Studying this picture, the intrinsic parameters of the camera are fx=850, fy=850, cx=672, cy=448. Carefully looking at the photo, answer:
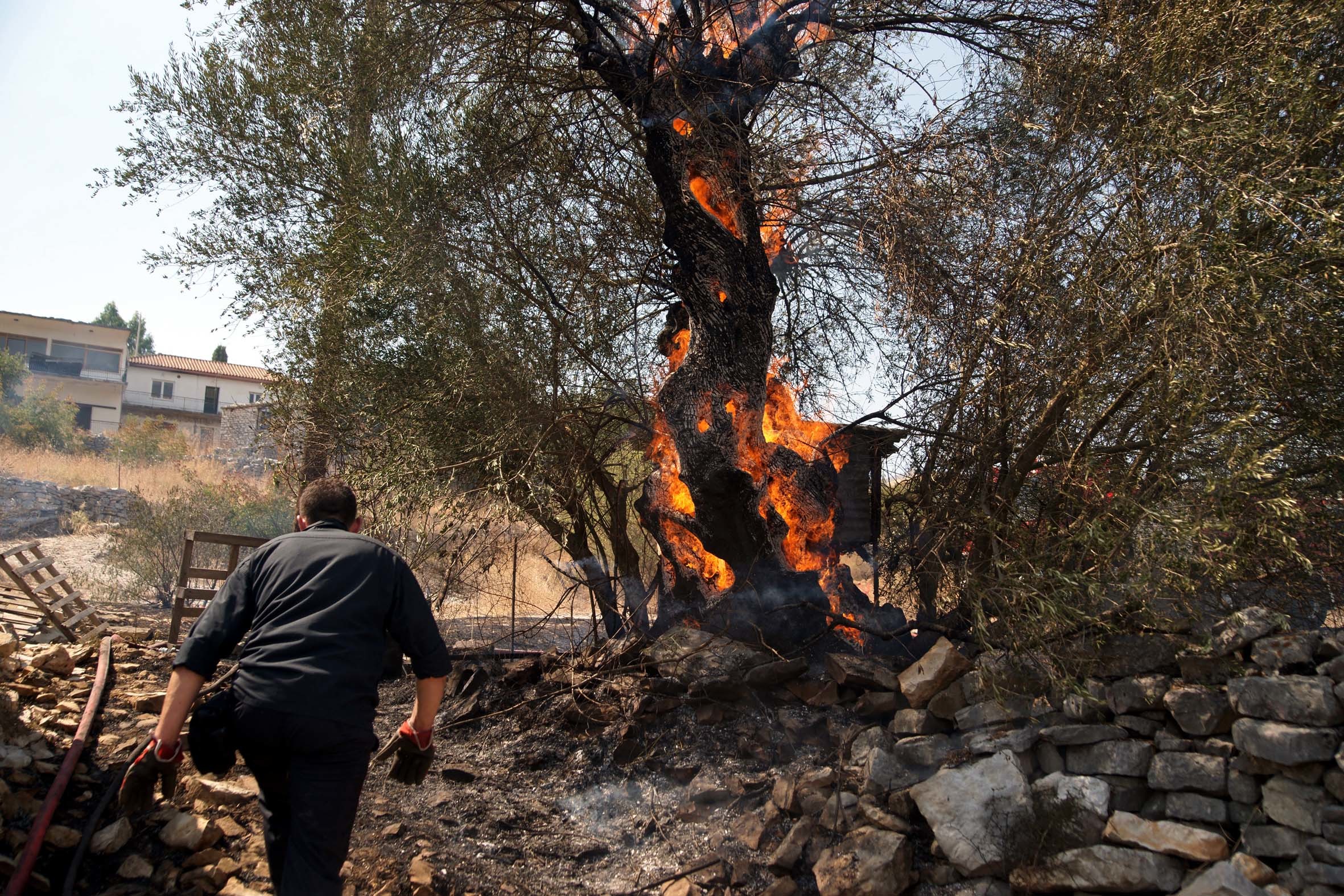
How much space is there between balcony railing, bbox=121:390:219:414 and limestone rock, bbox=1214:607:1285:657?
50646 mm

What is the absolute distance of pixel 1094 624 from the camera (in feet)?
15.3

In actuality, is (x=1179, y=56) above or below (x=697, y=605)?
above

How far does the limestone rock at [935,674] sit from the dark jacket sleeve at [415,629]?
3040mm

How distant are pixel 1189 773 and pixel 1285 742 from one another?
0.48 metres

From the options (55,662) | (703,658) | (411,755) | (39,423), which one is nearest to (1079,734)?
(703,658)

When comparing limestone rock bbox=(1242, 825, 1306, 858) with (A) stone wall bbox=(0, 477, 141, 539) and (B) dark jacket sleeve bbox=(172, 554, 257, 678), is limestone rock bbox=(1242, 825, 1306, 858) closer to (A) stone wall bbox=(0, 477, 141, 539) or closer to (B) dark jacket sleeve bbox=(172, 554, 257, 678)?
(B) dark jacket sleeve bbox=(172, 554, 257, 678)

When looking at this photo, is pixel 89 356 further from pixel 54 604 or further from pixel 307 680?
pixel 307 680

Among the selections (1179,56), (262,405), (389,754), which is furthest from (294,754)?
(262,405)

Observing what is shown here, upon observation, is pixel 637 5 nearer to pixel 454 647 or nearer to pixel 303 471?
pixel 303 471

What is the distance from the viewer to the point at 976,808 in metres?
4.49

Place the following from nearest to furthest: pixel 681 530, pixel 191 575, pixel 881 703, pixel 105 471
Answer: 1. pixel 881 703
2. pixel 681 530
3. pixel 191 575
4. pixel 105 471

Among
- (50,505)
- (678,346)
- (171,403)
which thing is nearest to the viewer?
(678,346)

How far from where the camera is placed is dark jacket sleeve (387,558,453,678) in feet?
11.9

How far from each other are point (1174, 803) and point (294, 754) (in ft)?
13.3
